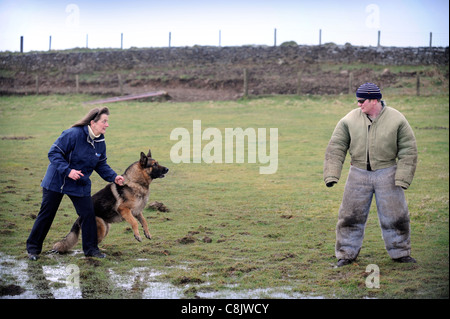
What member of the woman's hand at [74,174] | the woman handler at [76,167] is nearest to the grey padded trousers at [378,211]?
the woman handler at [76,167]

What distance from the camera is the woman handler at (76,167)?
7.60 m

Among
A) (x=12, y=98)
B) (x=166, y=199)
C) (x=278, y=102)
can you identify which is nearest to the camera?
(x=166, y=199)

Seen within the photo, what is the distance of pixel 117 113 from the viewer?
88.8ft

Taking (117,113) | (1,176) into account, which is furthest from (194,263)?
(117,113)

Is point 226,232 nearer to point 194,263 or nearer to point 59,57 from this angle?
point 194,263

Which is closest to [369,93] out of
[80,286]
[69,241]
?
[80,286]

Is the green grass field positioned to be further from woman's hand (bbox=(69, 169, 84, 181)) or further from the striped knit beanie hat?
the striped knit beanie hat

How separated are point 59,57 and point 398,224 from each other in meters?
40.9

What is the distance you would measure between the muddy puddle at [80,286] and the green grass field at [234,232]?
0.07 feet

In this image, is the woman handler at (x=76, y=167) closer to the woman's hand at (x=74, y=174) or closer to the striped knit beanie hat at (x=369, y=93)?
the woman's hand at (x=74, y=174)

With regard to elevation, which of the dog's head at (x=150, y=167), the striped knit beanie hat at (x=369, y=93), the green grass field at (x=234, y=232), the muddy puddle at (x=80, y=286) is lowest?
the muddy puddle at (x=80, y=286)

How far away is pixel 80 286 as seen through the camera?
6.96 metres

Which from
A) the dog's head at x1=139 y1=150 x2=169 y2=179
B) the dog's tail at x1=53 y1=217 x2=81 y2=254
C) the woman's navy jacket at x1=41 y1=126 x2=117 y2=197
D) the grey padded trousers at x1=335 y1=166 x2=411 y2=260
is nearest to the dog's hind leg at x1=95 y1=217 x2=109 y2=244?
the dog's tail at x1=53 y1=217 x2=81 y2=254
